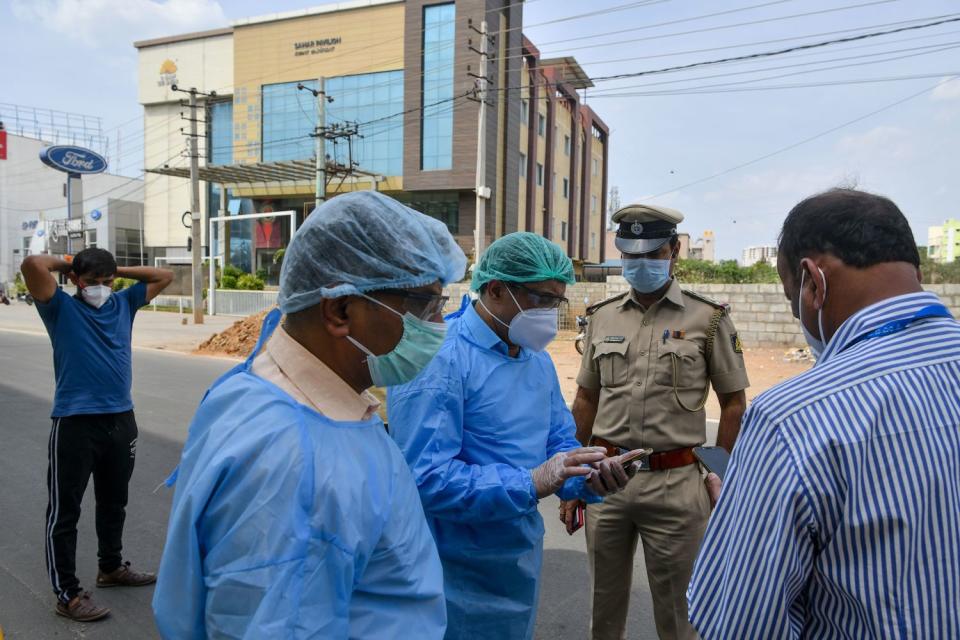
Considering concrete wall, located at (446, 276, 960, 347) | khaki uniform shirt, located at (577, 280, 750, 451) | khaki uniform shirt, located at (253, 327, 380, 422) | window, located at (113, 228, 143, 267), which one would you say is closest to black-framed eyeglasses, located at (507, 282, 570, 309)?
khaki uniform shirt, located at (577, 280, 750, 451)

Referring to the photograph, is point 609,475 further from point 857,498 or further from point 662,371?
point 662,371

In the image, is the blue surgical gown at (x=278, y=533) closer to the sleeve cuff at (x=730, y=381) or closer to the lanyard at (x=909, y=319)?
the lanyard at (x=909, y=319)

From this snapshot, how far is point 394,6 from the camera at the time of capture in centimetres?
3272

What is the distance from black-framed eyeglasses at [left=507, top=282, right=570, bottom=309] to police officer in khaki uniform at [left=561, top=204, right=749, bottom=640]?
0.72m

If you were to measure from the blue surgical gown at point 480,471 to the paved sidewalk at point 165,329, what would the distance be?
15.4m

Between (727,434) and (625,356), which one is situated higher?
(625,356)

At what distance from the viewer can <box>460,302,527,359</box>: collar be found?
2256mm

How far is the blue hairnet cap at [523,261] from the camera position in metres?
2.31

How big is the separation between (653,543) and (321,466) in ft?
6.65

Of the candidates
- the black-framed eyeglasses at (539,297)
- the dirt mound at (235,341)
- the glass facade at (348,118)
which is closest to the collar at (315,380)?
the black-framed eyeglasses at (539,297)

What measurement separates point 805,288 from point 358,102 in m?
35.5

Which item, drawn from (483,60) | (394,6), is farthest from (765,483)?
(394,6)

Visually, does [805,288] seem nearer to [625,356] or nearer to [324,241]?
[324,241]

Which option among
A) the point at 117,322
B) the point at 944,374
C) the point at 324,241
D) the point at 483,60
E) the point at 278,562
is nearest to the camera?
the point at 278,562
